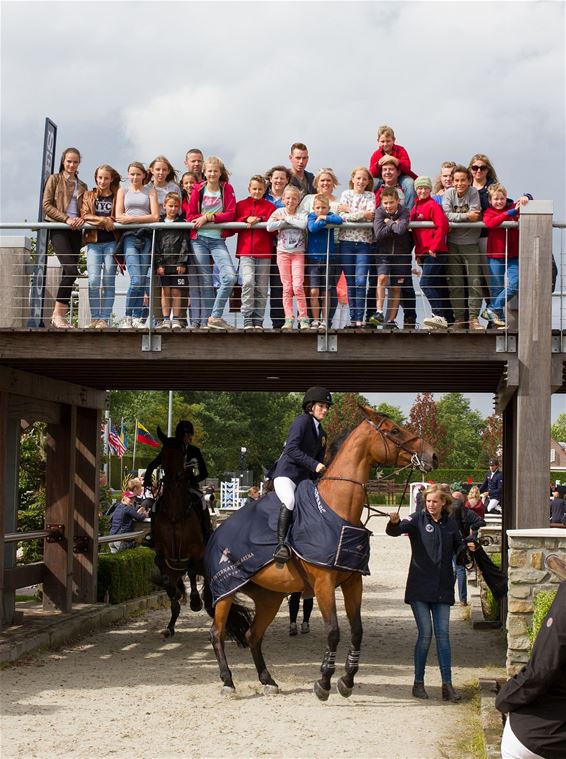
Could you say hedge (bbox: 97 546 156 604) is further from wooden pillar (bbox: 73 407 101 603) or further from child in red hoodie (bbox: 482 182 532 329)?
child in red hoodie (bbox: 482 182 532 329)

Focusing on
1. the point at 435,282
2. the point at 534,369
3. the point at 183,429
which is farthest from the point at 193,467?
the point at 534,369

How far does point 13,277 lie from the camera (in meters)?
12.9

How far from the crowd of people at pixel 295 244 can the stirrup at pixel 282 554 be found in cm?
256

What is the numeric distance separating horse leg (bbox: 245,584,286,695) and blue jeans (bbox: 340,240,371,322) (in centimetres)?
316

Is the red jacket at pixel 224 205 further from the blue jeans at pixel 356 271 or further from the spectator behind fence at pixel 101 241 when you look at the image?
the blue jeans at pixel 356 271

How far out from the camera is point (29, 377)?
14.3 metres

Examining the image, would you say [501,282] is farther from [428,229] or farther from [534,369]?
[534,369]

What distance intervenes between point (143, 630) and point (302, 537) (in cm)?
584

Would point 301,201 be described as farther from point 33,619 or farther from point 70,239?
point 33,619

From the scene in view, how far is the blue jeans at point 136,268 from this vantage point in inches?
503

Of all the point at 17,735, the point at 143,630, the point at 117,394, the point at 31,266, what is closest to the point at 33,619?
the point at 143,630

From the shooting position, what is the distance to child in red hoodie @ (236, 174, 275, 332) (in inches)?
497

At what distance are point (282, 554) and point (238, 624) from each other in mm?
1548

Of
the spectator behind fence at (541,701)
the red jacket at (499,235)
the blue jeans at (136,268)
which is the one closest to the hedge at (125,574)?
the blue jeans at (136,268)
